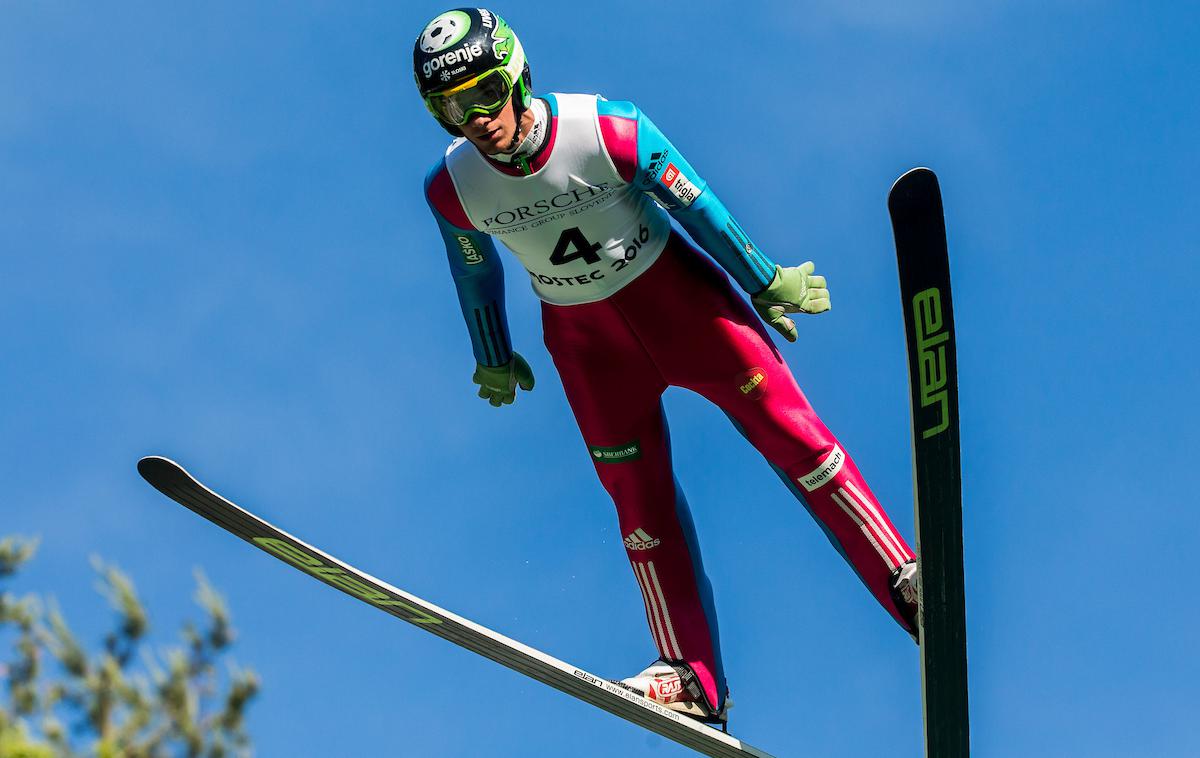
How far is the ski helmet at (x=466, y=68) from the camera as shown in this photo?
8.01 m

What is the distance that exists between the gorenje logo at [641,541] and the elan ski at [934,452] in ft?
4.86

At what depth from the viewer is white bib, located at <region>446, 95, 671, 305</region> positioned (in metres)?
8.27

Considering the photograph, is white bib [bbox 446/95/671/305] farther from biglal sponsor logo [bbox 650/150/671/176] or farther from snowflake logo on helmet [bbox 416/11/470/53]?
snowflake logo on helmet [bbox 416/11/470/53]

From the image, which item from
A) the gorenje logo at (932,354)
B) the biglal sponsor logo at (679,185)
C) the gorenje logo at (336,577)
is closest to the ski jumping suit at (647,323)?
the biglal sponsor logo at (679,185)

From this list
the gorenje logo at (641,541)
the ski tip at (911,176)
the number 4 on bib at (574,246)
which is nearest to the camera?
the ski tip at (911,176)

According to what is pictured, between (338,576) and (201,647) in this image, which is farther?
(338,576)

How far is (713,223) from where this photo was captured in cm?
852

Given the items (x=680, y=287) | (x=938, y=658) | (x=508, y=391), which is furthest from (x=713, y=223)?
(x=938, y=658)

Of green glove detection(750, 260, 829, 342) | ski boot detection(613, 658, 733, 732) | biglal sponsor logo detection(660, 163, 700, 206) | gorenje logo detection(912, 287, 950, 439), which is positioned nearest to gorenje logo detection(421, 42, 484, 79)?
biglal sponsor logo detection(660, 163, 700, 206)

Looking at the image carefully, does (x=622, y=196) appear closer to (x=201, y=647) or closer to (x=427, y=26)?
(x=427, y=26)

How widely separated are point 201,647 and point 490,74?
2.81 meters

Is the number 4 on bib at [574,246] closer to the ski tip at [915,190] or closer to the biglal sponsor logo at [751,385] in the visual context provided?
the biglal sponsor logo at [751,385]

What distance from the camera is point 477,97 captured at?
8047mm

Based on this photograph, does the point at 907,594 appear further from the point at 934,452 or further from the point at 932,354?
the point at 932,354
